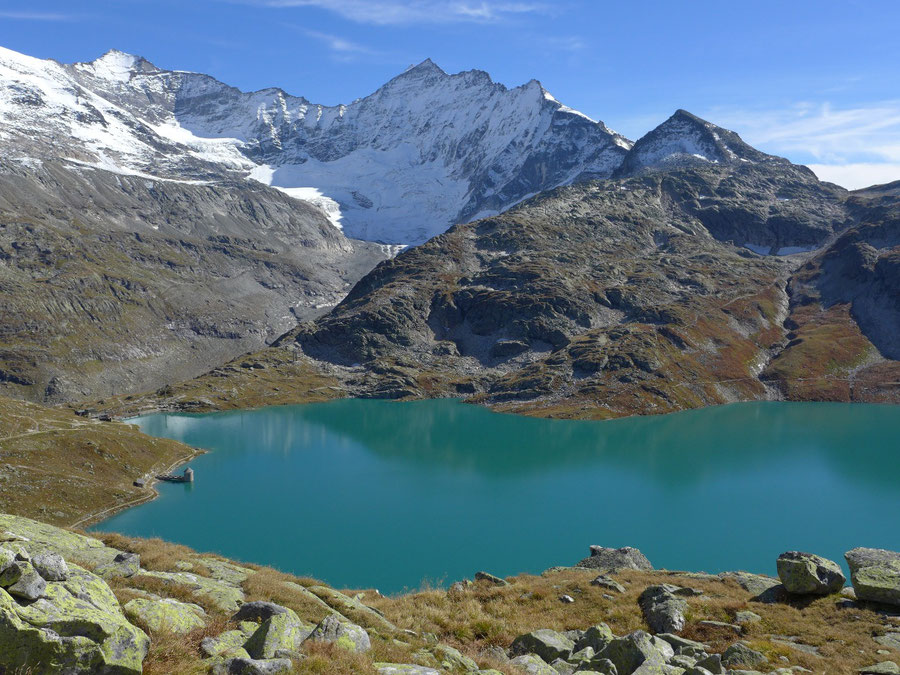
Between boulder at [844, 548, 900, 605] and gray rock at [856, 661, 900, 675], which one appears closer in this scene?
gray rock at [856, 661, 900, 675]

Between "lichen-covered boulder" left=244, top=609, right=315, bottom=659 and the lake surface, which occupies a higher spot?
"lichen-covered boulder" left=244, top=609, right=315, bottom=659

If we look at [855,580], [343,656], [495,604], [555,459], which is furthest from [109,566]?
[555,459]

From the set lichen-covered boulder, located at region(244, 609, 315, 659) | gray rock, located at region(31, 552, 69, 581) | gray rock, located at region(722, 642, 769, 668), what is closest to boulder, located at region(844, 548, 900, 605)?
gray rock, located at region(722, 642, 769, 668)

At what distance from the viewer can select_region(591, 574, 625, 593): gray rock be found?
2905cm

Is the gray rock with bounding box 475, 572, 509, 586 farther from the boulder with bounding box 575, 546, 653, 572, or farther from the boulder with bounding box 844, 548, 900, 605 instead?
the boulder with bounding box 844, 548, 900, 605

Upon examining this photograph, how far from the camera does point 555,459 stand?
357ft

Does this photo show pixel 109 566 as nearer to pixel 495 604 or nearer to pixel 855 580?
pixel 495 604

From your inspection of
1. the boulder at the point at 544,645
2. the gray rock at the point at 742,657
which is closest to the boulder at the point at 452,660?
the boulder at the point at 544,645

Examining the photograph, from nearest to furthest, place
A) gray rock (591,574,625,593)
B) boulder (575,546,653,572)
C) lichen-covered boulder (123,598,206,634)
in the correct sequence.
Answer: lichen-covered boulder (123,598,206,634) < gray rock (591,574,625,593) < boulder (575,546,653,572)

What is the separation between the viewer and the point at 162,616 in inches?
551

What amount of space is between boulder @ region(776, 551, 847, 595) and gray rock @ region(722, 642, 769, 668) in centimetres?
795

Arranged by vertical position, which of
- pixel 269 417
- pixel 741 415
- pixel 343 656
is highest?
pixel 343 656

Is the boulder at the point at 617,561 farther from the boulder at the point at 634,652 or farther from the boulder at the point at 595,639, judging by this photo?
the boulder at the point at 634,652

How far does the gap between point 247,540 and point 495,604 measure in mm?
49791
